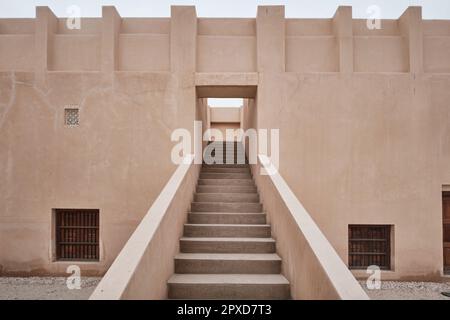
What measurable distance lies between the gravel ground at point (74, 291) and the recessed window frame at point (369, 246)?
49 centimetres


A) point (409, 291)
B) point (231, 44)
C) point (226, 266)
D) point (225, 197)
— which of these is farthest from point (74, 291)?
point (409, 291)

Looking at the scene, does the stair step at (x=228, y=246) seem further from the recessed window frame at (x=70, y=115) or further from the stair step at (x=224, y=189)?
the recessed window frame at (x=70, y=115)

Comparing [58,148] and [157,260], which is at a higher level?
[58,148]

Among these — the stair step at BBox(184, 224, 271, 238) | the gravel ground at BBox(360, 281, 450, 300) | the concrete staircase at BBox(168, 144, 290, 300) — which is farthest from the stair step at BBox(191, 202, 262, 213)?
the gravel ground at BBox(360, 281, 450, 300)

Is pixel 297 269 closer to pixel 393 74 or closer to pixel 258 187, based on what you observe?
pixel 258 187

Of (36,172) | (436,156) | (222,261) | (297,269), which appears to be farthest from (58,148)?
(436,156)

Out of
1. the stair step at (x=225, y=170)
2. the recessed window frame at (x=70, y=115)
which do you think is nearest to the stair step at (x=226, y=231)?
the stair step at (x=225, y=170)

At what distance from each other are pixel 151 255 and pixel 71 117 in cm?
598

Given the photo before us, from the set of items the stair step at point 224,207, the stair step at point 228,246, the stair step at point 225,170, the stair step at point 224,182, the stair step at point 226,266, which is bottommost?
the stair step at point 226,266

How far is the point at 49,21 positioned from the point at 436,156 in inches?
355

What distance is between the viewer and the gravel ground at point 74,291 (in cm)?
763

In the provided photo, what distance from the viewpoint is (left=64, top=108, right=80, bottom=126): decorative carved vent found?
8.97 meters

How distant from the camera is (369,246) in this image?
9047mm
